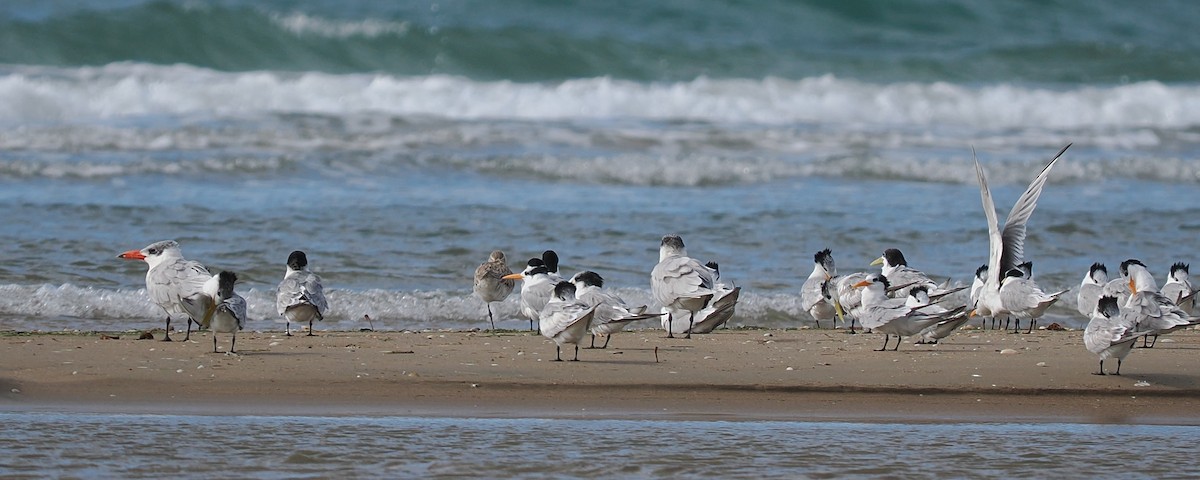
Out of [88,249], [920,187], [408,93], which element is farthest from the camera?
[408,93]

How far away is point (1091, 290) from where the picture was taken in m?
9.32

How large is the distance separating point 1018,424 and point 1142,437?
1.61 feet

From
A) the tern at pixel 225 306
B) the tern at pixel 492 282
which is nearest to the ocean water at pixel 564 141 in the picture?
the tern at pixel 492 282

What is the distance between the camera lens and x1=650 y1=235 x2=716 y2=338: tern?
8539mm

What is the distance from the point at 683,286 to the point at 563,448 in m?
3.07

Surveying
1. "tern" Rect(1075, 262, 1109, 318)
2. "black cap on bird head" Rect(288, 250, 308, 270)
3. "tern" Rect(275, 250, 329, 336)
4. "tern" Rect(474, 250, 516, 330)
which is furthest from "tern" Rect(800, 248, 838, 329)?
"black cap on bird head" Rect(288, 250, 308, 270)

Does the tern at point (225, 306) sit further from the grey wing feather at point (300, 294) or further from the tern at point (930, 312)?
the tern at point (930, 312)

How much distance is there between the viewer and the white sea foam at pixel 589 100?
20.9 metres

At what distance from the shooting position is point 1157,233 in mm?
13039

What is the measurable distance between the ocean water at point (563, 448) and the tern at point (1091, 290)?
313 cm

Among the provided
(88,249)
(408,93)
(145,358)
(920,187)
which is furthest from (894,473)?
(408,93)

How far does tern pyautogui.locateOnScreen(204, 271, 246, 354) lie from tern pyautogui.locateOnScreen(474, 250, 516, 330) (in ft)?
6.74

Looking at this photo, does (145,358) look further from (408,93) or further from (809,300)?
(408,93)

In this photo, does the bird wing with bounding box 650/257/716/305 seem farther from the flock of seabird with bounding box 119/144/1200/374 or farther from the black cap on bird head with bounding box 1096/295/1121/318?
the black cap on bird head with bounding box 1096/295/1121/318
